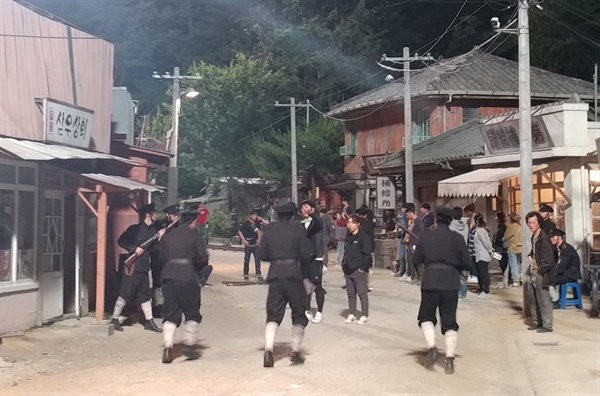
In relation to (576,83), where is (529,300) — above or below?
below

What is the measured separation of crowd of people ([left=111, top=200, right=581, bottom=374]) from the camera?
8.46 metres

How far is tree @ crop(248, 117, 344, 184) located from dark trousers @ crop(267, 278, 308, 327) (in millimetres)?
29933

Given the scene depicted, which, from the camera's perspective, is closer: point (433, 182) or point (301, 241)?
point (301, 241)

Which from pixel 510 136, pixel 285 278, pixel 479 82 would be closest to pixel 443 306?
pixel 285 278

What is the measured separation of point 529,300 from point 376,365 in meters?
4.29

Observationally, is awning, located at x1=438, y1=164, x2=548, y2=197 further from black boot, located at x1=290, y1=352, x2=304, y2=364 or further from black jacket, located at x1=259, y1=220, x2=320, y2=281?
black boot, located at x1=290, y1=352, x2=304, y2=364

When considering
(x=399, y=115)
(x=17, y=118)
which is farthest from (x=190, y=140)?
(x=17, y=118)

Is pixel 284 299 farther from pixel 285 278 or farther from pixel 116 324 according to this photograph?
pixel 116 324

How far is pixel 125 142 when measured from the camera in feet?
50.5

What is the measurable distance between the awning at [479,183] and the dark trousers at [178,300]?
10.4 meters

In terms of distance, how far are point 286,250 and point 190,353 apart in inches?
80.1

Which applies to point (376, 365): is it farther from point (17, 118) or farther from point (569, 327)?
point (17, 118)

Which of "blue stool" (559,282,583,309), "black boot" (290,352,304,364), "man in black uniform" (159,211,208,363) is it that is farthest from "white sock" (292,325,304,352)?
"blue stool" (559,282,583,309)

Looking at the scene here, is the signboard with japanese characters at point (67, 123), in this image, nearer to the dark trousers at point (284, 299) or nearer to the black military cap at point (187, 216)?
the black military cap at point (187, 216)
